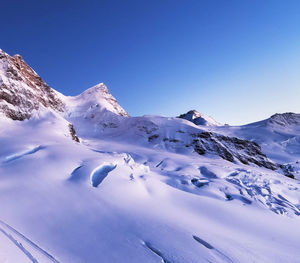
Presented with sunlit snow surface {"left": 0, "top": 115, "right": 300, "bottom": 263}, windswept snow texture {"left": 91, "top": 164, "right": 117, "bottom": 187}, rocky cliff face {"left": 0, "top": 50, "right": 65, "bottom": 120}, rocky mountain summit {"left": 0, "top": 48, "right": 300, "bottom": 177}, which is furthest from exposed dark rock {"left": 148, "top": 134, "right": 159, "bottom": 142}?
windswept snow texture {"left": 91, "top": 164, "right": 117, "bottom": 187}

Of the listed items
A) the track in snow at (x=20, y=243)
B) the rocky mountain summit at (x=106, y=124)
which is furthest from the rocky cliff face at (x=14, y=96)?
the track in snow at (x=20, y=243)

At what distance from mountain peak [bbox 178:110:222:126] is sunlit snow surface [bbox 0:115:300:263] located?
63.3 metres

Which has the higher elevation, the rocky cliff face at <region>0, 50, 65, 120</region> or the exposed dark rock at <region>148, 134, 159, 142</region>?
the exposed dark rock at <region>148, 134, 159, 142</region>

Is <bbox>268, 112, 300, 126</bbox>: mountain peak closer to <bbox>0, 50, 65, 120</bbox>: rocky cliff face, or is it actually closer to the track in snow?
<bbox>0, 50, 65, 120</bbox>: rocky cliff face

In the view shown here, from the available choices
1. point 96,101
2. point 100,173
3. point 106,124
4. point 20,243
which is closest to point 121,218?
point 20,243

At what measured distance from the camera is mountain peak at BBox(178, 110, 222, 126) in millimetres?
70188

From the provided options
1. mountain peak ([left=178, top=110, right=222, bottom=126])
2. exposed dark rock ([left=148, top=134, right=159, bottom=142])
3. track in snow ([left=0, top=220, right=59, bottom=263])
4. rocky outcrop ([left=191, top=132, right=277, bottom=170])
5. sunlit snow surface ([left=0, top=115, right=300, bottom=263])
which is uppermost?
mountain peak ([left=178, top=110, right=222, bottom=126])

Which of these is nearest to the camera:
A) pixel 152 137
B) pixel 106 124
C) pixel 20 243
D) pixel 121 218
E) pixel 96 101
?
pixel 20 243

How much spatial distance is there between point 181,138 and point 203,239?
2372 centimetres

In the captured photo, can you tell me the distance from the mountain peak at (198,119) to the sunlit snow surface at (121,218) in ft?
208

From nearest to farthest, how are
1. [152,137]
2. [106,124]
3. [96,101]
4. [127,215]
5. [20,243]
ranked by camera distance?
[20,243] → [127,215] → [152,137] → [106,124] → [96,101]

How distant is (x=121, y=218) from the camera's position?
4723 mm

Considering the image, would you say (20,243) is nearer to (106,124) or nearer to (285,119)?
(106,124)

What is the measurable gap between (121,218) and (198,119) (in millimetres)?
71180
